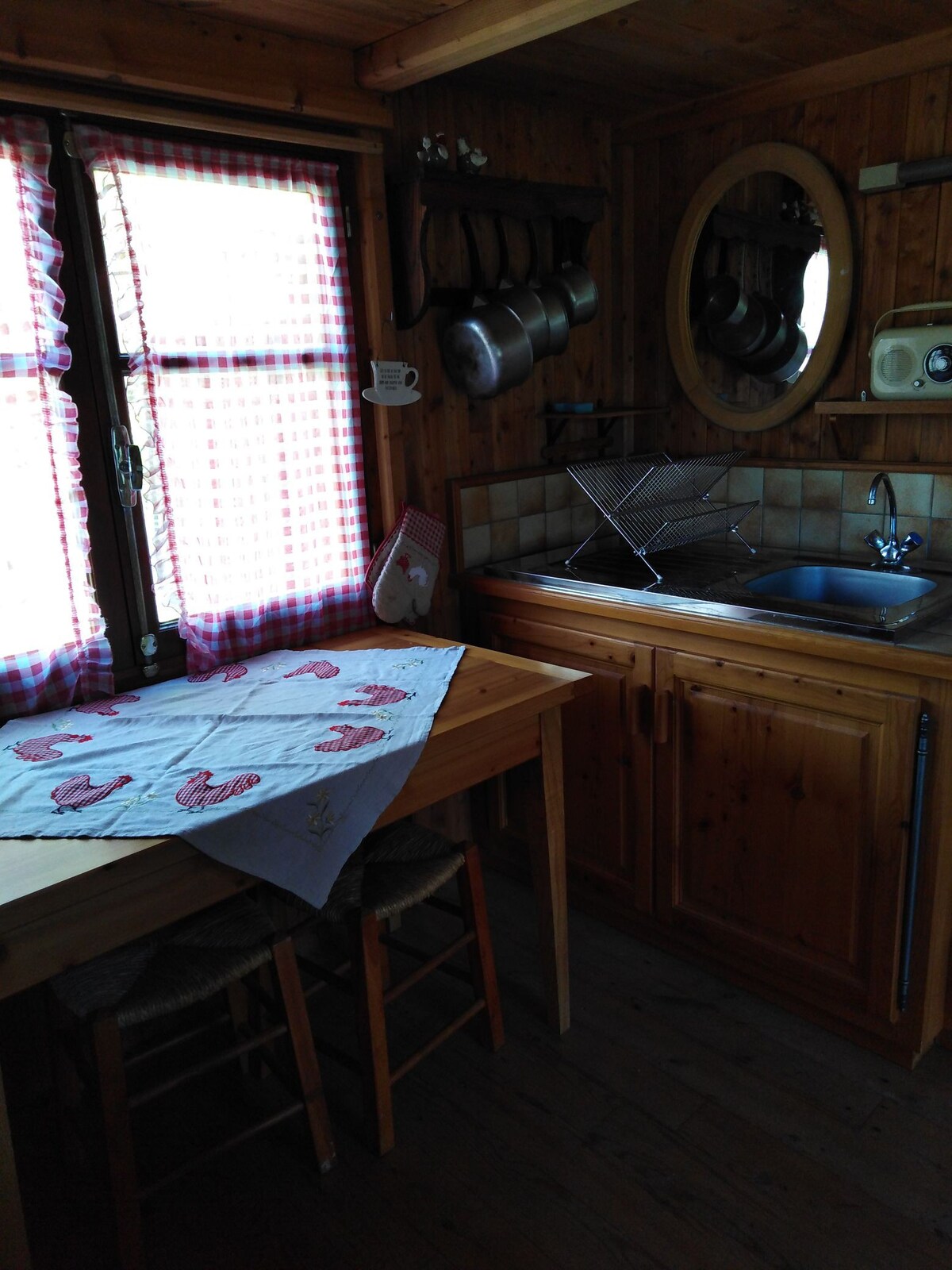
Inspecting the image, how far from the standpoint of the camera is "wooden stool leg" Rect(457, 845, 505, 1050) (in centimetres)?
200

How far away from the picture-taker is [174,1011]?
1723 mm

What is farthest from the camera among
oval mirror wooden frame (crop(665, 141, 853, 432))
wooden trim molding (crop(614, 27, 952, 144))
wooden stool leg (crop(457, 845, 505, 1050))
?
oval mirror wooden frame (crop(665, 141, 853, 432))

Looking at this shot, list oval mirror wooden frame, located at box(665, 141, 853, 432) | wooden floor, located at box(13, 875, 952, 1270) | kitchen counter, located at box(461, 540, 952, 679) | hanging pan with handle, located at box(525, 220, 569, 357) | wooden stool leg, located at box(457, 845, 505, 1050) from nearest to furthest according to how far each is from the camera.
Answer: wooden floor, located at box(13, 875, 952, 1270) < kitchen counter, located at box(461, 540, 952, 679) < wooden stool leg, located at box(457, 845, 505, 1050) < oval mirror wooden frame, located at box(665, 141, 853, 432) < hanging pan with handle, located at box(525, 220, 569, 357)

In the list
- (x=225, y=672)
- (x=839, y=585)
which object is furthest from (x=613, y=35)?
(x=225, y=672)

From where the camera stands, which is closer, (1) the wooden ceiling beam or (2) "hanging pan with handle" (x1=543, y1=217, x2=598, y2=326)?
(1) the wooden ceiling beam

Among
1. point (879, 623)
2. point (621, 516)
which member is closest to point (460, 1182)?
point (879, 623)

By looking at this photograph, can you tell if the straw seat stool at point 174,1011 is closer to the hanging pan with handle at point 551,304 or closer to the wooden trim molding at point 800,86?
the hanging pan with handle at point 551,304

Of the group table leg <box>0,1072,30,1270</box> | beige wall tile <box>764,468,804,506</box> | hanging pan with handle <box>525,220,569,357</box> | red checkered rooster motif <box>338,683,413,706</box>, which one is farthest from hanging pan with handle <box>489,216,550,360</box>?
table leg <box>0,1072,30,1270</box>

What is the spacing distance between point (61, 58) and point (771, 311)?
6.07ft

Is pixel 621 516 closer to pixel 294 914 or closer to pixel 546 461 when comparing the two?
pixel 546 461

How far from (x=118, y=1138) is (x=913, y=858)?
155cm

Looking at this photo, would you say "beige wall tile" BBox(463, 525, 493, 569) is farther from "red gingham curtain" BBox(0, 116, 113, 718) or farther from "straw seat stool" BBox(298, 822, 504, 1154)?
"red gingham curtain" BBox(0, 116, 113, 718)

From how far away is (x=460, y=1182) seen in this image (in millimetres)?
1799

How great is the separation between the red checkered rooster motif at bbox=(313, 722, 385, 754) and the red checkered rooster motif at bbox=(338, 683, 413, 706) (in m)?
0.11
